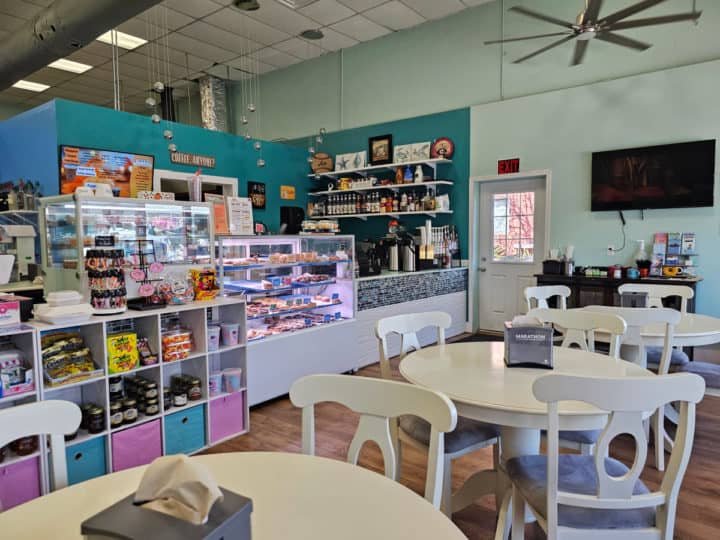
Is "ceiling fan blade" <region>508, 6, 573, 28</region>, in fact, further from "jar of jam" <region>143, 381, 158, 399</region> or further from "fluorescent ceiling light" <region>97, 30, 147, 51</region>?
"fluorescent ceiling light" <region>97, 30, 147, 51</region>

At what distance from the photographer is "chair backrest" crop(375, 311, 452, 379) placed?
7.91 feet

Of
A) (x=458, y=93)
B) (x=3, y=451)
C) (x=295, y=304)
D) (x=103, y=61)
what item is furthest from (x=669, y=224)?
(x=103, y=61)

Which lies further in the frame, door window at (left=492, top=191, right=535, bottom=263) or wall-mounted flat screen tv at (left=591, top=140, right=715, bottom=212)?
door window at (left=492, top=191, right=535, bottom=263)

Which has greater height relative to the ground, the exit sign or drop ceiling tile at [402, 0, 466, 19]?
drop ceiling tile at [402, 0, 466, 19]

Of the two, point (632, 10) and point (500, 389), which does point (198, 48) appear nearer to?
point (632, 10)

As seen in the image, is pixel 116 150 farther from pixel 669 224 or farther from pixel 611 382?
pixel 669 224

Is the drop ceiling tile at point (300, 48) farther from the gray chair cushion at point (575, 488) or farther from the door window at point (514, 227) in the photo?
the gray chair cushion at point (575, 488)

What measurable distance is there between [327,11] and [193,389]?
5.20 m

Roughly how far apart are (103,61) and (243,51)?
232 centimetres

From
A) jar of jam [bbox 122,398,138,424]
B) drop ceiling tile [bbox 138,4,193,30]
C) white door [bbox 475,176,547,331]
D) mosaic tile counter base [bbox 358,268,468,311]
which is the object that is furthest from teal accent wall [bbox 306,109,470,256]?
jar of jam [bbox 122,398,138,424]

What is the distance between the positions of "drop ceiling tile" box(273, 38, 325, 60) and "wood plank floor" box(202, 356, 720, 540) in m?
5.65

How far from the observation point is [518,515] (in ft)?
5.94

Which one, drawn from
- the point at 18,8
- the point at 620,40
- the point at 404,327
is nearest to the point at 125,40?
the point at 18,8

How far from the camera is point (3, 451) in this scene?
2.20m
